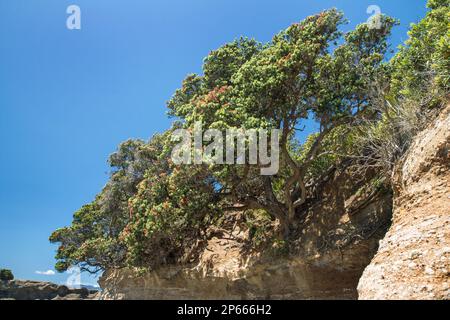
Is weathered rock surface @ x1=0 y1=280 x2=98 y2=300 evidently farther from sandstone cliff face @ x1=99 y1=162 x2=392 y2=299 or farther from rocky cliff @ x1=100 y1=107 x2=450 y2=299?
sandstone cliff face @ x1=99 y1=162 x2=392 y2=299

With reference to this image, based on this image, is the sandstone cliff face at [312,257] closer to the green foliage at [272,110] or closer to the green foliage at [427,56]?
the green foliage at [272,110]

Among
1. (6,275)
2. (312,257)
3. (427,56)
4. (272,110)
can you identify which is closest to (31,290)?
(6,275)

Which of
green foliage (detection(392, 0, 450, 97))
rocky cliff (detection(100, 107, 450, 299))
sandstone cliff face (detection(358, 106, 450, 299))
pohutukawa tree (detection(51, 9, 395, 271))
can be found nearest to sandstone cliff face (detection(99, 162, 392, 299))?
rocky cliff (detection(100, 107, 450, 299))

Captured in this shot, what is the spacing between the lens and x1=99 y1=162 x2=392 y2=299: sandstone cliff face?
1341cm

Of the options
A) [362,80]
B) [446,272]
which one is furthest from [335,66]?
[446,272]

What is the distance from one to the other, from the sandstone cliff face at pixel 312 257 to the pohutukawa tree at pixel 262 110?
1.07 m

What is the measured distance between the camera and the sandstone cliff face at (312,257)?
1341 centimetres

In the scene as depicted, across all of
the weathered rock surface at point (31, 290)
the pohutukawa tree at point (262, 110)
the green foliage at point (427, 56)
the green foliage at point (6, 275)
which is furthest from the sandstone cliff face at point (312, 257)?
the green foliage at point (6, 275)

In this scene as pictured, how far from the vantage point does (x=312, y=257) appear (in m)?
14.0

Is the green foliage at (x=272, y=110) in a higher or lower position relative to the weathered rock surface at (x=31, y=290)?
higher

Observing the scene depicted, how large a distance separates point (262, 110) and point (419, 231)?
7.03 metres

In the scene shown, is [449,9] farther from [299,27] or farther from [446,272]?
[446,272]

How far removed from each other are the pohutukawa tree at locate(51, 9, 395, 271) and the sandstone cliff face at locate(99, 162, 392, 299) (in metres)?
1.07
